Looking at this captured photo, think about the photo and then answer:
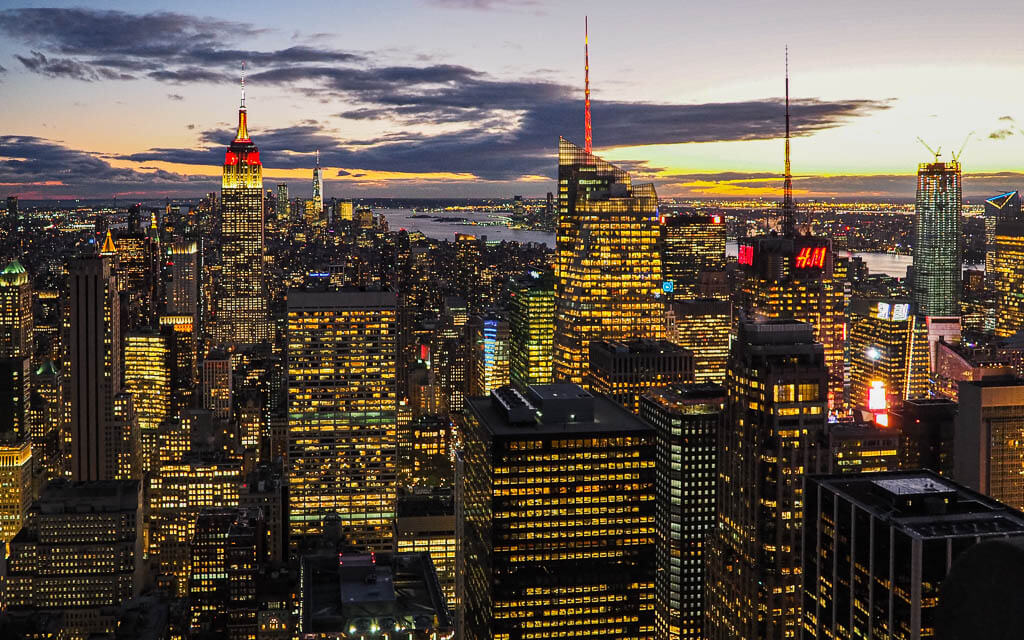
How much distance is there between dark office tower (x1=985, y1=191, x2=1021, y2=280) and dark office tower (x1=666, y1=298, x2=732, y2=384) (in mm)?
35978

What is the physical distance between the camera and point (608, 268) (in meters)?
83.0

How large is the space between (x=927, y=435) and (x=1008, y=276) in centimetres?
5189

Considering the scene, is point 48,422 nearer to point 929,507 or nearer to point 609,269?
point 609,269

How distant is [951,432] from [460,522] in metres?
27.0

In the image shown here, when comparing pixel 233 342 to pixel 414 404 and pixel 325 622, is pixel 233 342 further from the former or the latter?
pixel 325 622

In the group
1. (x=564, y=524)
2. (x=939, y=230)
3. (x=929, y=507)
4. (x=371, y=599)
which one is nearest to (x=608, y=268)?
(x=564, y=524)

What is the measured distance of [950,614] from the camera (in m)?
3.42

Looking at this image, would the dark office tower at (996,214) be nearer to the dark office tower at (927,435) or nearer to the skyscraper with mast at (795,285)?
the skyscraper with mast at (795,285)

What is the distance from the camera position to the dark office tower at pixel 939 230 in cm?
10881

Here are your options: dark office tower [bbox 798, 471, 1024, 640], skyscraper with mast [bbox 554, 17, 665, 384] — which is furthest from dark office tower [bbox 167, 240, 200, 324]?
dark office tower [bbox 798, 471, 1024, 640]

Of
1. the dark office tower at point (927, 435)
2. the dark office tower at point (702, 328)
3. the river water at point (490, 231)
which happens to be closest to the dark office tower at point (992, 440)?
the dark office tower at point (927, 435)

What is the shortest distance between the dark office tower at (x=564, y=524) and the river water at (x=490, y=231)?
72618mm

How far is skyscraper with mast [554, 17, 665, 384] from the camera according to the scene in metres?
82.4

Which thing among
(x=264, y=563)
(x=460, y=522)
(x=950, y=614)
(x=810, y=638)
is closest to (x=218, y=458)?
(x=264, y=563)
